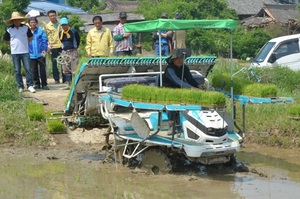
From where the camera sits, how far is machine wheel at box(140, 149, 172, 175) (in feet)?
32.7

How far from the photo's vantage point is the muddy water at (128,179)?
8.99 m

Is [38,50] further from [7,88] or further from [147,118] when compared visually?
[147,118]

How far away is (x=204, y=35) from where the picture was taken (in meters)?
34.1

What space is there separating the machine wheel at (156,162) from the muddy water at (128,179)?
0.12m

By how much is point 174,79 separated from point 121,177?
175cm

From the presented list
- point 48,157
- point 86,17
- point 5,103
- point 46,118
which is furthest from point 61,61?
point 86,17

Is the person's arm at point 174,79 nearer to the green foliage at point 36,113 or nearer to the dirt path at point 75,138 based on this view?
the dirt path at point 75,138

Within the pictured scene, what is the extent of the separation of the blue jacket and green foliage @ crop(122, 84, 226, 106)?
21.2ft

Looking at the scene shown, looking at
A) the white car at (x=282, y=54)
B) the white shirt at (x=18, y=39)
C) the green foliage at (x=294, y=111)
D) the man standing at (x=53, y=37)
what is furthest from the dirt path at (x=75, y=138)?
the white car at (x=282, y=54)

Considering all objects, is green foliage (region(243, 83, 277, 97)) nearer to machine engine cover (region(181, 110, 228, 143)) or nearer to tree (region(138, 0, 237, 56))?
machine engine cover (region(181, 110, 228, 143))

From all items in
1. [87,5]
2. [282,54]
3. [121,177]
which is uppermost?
[282,54]

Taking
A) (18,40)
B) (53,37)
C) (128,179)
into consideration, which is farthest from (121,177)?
(53,37)

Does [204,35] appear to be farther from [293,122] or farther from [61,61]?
[293,122]

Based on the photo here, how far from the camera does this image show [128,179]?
9898 millimetres
